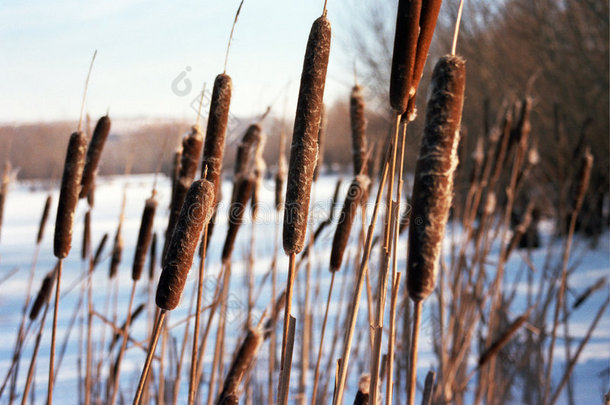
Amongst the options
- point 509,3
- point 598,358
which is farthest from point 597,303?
point 509,3

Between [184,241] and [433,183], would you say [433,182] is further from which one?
[184,241]

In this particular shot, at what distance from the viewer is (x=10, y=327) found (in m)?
3.19

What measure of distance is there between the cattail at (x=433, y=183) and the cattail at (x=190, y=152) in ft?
1.41

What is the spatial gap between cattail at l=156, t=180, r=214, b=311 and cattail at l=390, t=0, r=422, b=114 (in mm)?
222

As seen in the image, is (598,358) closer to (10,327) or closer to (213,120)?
(213,120)

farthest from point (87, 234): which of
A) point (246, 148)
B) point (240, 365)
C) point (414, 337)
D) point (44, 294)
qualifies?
point (414, 337)

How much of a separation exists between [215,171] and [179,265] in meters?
0.19

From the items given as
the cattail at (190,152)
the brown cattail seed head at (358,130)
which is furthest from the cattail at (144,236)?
the brown cattail seed head at (358,130)

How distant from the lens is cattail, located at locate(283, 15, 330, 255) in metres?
0.55

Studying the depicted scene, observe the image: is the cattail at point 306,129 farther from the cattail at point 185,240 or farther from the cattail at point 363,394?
the cattail at point 363,394

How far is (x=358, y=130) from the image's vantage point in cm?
90

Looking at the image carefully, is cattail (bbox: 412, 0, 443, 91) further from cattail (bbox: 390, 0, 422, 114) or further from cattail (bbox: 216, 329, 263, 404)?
cattail (bbox: 216, 329, 263, 404)

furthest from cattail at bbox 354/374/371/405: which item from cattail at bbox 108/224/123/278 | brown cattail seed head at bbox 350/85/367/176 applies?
cattail at bbox 108/224/123/278

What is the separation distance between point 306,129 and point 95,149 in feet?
1.87
